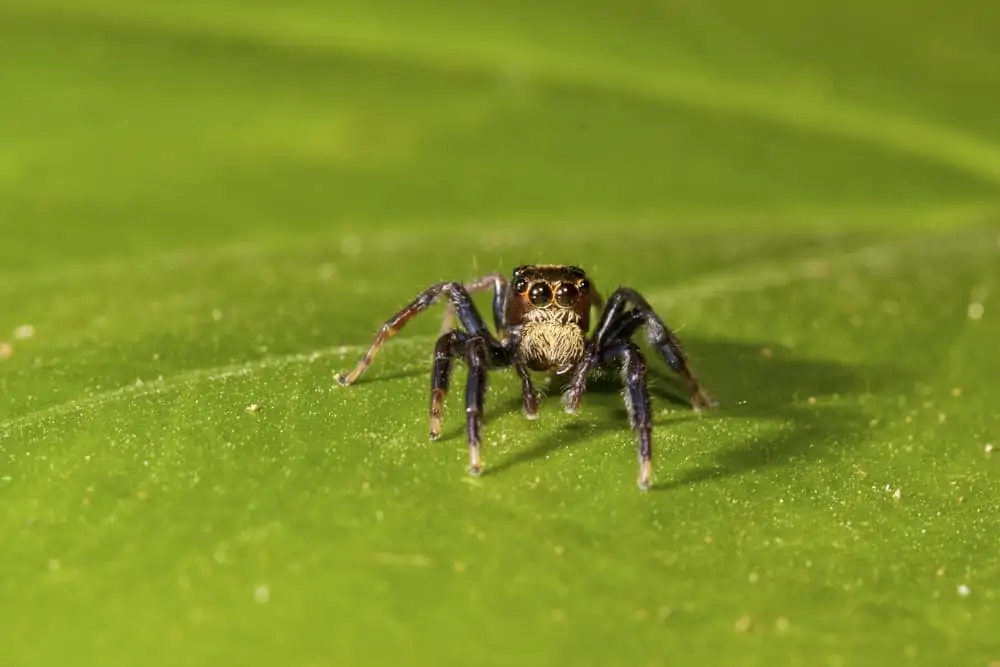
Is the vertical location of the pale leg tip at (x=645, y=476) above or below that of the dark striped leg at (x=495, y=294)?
below

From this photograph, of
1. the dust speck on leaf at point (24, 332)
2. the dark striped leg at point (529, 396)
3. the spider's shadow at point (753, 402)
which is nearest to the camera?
the spider's shadow at point (753, 402)

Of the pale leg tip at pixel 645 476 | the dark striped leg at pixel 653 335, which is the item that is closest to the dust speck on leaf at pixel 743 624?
the pale leg tip at pixel 645 476

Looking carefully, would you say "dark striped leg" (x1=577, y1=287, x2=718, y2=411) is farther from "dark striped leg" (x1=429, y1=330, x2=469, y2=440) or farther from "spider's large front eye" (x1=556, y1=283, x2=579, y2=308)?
"dark striped leg" (x1=429, y1=330, x2=469, y2=440)

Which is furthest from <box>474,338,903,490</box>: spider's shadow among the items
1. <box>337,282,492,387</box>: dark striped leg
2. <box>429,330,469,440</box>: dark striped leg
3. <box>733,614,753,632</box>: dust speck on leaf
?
<box>733,614,753,632</box>: dust speck on leaf

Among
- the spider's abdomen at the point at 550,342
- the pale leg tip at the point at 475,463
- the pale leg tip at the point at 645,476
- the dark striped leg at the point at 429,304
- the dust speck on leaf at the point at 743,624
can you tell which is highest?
the dark striped leg at the point at 429,304

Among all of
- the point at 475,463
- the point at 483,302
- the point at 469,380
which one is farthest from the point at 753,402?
the point at 483,302

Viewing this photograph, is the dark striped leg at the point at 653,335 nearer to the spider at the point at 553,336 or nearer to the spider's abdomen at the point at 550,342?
the spider at the point at 553,336
